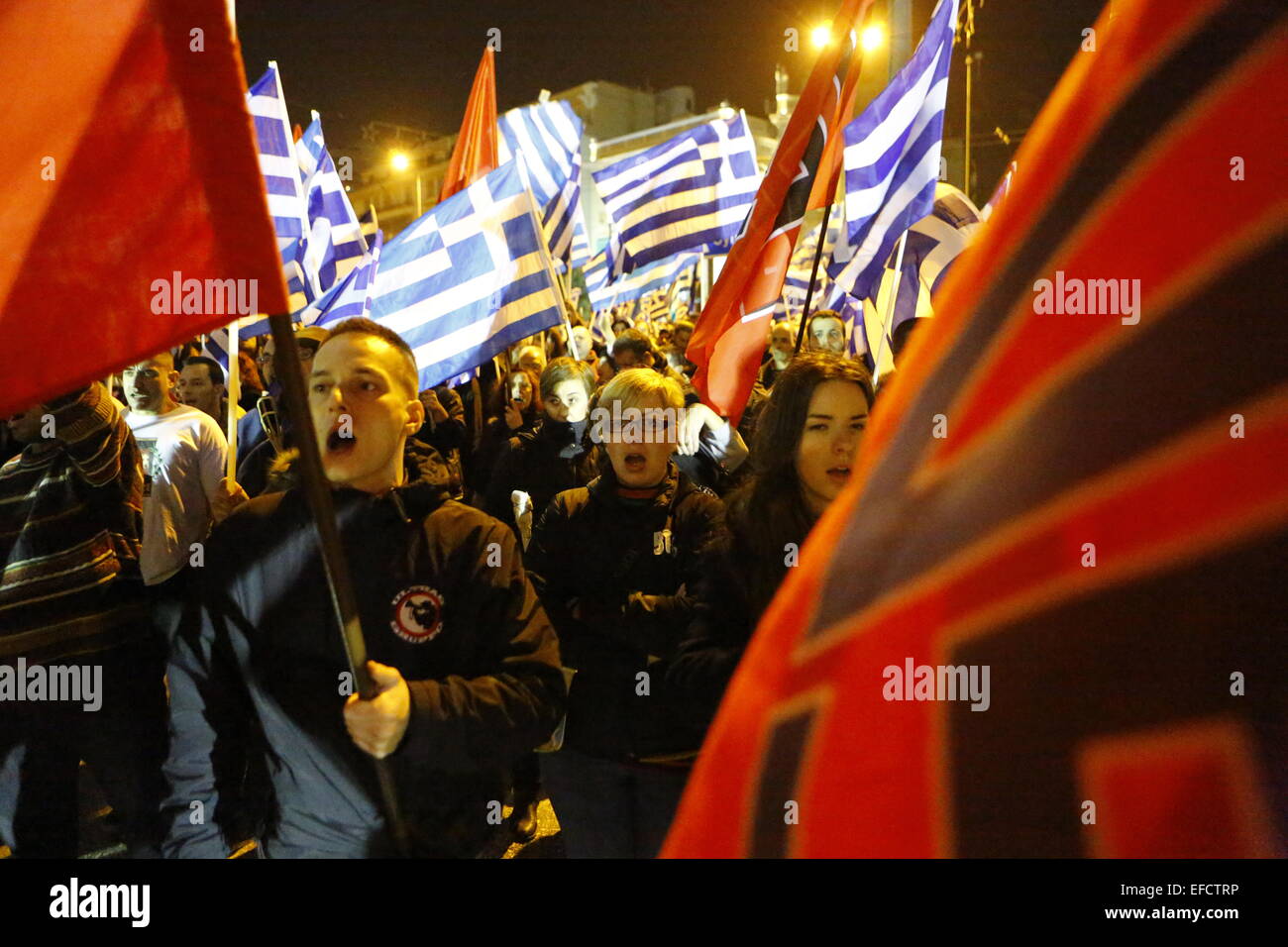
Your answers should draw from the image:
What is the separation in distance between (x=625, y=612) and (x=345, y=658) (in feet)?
3.62

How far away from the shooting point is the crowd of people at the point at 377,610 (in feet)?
6.95

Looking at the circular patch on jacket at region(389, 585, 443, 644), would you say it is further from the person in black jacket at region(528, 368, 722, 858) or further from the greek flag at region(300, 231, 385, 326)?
the greek flag at region(300, 231, 385, 326)

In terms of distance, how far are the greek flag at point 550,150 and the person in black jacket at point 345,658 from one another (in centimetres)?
737

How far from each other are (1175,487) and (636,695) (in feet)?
7.00

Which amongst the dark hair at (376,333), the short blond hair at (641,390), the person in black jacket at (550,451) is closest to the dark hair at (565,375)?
the person in black jacket at (550,451)

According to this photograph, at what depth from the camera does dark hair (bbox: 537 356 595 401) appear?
18.4 ft

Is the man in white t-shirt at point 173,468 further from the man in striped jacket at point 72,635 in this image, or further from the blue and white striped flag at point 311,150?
the blue and white striped flag at point 311,150

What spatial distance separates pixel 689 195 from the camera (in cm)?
919

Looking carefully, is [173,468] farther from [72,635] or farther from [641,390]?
[641,390]

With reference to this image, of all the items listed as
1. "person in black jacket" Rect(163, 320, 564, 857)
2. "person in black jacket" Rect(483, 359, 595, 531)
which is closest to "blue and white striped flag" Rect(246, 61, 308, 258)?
"person in black jacket" Rect(483, 359, 595, 531)

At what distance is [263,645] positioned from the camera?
215 centimetres

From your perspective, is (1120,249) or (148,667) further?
(148,667)

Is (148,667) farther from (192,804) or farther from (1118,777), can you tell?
(1118,777)

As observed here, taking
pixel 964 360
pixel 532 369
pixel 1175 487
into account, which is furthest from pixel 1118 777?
pixel 532 369
